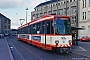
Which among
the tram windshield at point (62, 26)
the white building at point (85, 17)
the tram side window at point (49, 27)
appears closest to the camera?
the tram windshield at point (62, 26)

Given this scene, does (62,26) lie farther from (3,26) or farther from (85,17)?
(3,26)

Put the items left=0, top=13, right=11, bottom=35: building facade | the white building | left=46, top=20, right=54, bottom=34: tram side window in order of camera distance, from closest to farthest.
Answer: left=46, top=20, right=54, bottom=34: tram side window → the white building → left=0, top=13, right=11, bottom=35: building facade

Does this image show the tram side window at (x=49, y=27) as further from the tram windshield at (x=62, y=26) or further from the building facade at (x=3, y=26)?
the building facade at (x=3, y=26)

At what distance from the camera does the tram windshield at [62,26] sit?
19.2 m

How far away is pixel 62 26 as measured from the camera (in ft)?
63.5

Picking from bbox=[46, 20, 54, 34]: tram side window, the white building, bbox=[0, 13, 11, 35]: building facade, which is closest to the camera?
bbox=[46, 20, 54, 34]: tram side window

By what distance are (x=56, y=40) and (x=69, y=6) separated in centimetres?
5409

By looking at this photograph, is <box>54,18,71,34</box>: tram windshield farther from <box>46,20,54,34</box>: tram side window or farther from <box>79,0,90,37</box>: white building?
<box>79,0,90,37</box>: white building

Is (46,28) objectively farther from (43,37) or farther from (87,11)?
(87,11)

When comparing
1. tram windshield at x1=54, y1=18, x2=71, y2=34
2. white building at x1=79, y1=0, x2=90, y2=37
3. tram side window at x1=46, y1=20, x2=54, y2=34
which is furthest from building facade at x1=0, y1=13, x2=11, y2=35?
tram windshield at x1=54, y1=18, x2=71, y2=34

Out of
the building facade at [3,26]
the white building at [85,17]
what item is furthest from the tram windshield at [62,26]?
the building facade at [3,26]

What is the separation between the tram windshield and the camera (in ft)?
63.0

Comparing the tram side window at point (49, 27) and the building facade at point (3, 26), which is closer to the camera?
the tram side window at point (49, 27)

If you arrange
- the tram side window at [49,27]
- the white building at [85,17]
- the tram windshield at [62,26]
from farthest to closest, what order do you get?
the white building at [85,17] < the tram side window at [49,27] < the tram windshield at [62,26]
